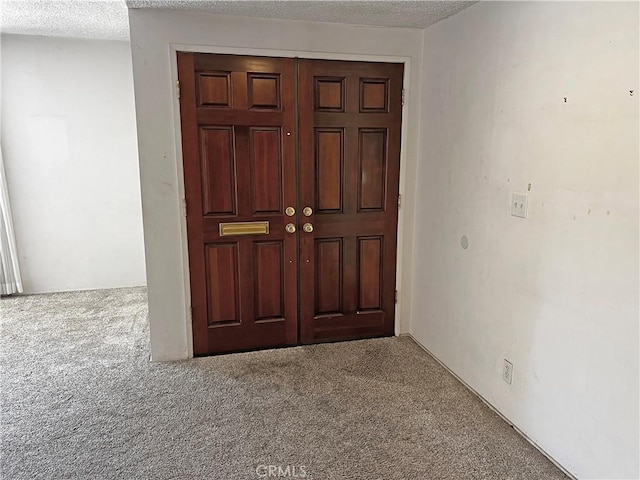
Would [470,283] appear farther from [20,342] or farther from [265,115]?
[20,342]

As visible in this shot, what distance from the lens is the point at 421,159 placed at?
332 centimetres

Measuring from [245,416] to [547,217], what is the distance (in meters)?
1.85

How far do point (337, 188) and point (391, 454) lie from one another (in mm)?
1787

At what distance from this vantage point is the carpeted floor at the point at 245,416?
212 cm

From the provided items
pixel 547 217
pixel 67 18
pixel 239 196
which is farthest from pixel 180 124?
pixel 547 217

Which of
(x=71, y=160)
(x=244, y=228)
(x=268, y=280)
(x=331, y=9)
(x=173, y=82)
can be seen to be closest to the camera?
(x=331, y=9)

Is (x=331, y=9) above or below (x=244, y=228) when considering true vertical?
above

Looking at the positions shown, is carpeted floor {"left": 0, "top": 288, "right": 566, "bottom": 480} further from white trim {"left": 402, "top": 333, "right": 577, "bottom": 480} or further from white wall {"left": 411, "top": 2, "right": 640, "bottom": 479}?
white wall {"left": 411, "top": 2, "right": 640, "bottom": 479}

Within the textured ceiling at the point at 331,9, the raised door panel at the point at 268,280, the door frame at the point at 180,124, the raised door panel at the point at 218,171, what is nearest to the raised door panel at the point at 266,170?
the raised door panel at the point at 218,171

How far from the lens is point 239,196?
3109 millimetres

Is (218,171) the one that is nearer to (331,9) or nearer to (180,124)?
(180,124)

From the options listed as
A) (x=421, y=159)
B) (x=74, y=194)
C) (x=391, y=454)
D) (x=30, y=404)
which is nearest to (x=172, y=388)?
(x=30, y=404)

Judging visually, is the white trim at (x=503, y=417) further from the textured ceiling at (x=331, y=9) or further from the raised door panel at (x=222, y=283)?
the textured ceiling at (x=331, y=9)

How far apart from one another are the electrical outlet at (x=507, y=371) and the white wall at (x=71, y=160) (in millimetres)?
3726
